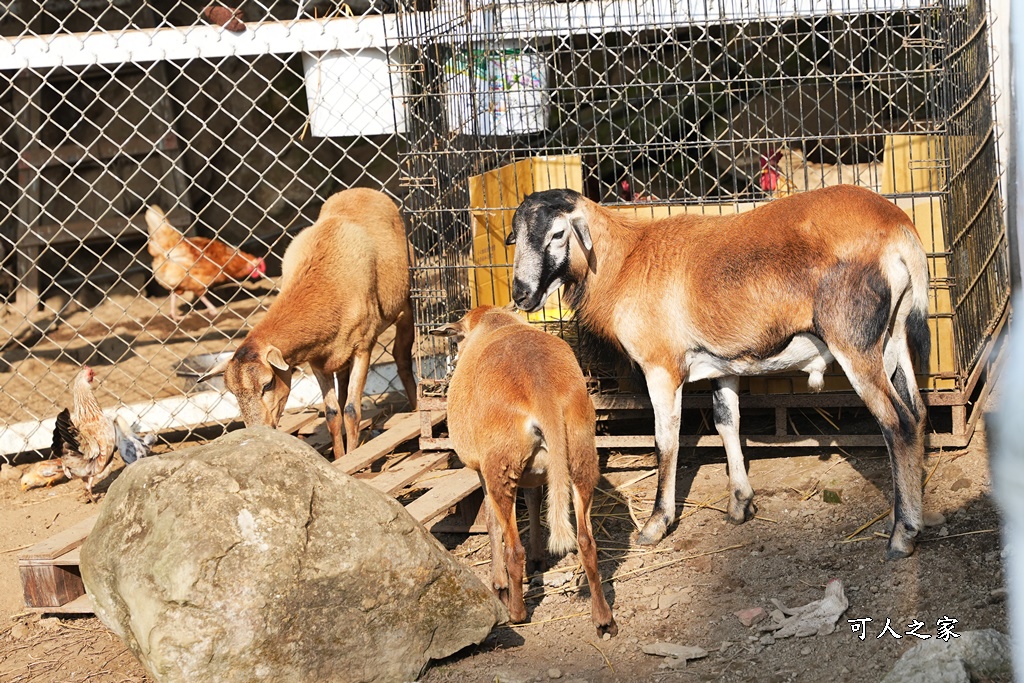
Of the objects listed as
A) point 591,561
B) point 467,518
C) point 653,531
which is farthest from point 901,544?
point 467,518

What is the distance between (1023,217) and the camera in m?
0.89

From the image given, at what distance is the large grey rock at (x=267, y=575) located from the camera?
11.8 ft

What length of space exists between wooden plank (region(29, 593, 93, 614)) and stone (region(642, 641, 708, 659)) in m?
2.69

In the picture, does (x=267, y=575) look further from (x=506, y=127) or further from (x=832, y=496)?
(x=506, y=127)

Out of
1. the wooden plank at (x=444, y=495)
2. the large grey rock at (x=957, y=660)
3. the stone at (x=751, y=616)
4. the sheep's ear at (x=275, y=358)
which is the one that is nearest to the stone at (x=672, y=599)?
the stone at (x=751, y=616)

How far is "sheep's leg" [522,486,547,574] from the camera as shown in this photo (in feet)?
15.8

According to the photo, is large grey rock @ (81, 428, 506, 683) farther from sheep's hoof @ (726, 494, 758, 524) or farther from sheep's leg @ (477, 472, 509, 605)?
sheep's hoof @ (726, 494, 758, 524)

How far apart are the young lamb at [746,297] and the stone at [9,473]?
4.00 meters

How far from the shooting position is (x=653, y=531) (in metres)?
5.04

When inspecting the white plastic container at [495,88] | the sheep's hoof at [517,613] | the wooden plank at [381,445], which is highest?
the white plastic container at [495,88]

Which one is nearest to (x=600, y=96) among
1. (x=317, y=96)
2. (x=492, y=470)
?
(x=317, y=96)

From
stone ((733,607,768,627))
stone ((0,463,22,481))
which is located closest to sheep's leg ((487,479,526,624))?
stone ((733,607,768,627))

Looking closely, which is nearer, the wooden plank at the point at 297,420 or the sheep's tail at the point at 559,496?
the sheep's tail at the point at 559,496

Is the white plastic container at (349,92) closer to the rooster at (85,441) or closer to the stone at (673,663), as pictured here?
the rooster at (85,441)
